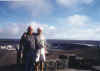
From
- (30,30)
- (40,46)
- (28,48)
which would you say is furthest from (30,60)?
(30,30)

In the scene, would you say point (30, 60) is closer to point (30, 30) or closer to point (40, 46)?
point (40, 46)

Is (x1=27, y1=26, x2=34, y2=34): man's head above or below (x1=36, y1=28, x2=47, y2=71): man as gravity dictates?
above

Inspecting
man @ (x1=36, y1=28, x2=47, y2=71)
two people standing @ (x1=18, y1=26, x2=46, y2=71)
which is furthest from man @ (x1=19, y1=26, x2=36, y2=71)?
man @ (x1=36, y1=28, x2=47, y2=71)

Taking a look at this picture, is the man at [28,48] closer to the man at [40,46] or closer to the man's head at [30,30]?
the man's head at [30,30]

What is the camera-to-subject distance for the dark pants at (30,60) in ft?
16.4

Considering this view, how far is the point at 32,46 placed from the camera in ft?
16.3

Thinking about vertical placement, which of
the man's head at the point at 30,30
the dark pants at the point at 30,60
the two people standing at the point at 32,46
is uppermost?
the man's head at the point at 30,30

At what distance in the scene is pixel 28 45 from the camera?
4973mm

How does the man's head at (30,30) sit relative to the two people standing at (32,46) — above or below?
above

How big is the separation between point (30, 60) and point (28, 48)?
383mm

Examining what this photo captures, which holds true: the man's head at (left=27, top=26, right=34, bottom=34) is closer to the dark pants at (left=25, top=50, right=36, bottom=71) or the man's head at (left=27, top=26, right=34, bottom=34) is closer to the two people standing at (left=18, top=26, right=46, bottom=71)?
the two people standing at (left=18, top=26, right=46, bottom=71)

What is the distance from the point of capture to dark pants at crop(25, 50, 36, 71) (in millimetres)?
5004

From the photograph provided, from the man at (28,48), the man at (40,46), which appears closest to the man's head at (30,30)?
the man at (28,48)

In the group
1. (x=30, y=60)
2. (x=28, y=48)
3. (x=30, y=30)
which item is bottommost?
(x=30, y=60)
